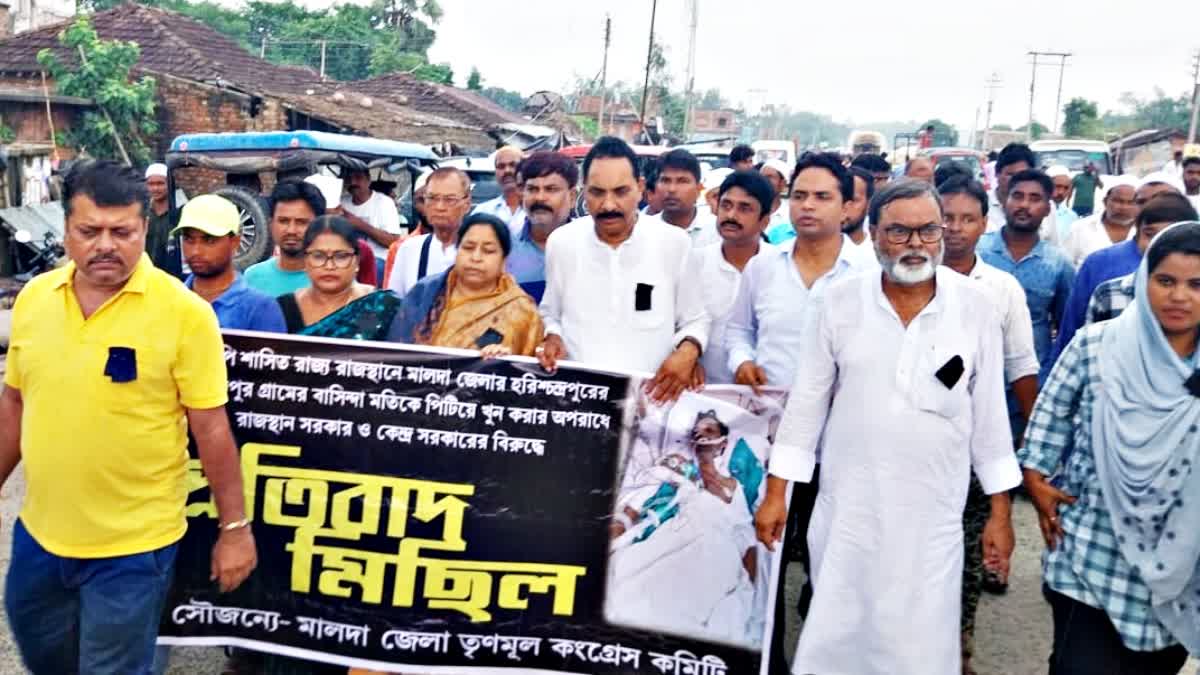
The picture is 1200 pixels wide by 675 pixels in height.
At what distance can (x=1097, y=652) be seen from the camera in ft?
9.80

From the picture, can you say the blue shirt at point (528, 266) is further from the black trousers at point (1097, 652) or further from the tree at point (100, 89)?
the tree at point (100, 89)

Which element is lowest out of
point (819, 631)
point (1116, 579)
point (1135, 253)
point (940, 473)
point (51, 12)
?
point (819, 631)

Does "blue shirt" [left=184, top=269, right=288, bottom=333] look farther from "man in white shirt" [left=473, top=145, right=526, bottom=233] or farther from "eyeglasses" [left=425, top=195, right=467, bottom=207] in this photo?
"man in white shirt" [left=473, top=145, right=526, bottom=233]

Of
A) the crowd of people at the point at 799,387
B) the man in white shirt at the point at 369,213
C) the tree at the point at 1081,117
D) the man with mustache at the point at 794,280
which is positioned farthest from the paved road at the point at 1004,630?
the tree at the point at 1081,117

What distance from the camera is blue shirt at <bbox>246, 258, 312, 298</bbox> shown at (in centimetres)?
440

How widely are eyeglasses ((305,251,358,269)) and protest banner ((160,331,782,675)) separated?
450 millimetres

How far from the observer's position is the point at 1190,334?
294cm

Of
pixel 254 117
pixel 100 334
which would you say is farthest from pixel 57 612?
pixel 254 117

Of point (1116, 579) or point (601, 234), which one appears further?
point (601, 234)

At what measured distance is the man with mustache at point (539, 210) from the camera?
498cm

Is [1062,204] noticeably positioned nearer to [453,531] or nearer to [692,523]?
[692,523]

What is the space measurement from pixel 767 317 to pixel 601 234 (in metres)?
0.72

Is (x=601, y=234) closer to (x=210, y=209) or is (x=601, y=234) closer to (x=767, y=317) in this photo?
(x=767, y=317)

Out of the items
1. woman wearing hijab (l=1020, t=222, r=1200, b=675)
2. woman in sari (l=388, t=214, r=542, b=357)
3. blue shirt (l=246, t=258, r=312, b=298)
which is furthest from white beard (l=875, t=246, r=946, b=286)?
blue shirt (l=246, t=258, r=312, b=298)
